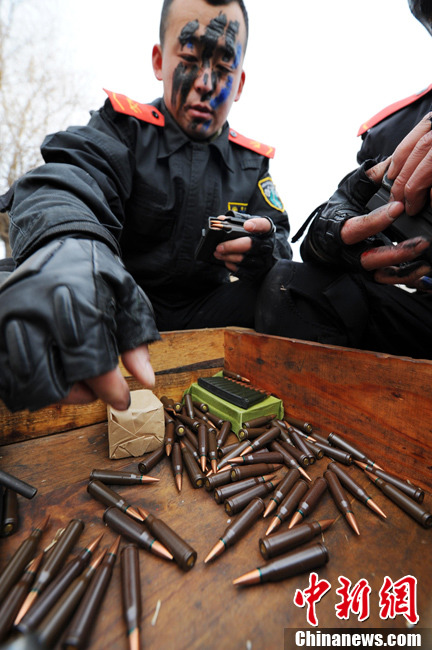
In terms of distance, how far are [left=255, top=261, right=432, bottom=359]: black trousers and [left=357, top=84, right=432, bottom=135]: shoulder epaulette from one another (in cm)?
121

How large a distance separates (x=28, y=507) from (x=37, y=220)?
3.25 ft

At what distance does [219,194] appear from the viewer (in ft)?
8.61

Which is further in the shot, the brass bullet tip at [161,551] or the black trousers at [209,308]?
the black trousers at [209,308]

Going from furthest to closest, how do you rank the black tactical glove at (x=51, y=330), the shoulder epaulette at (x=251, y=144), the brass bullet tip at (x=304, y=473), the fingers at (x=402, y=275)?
the shoulder epaulette at (x=251, y=144)
the fingers at (x=402, y=275)
the brass bullet tip at (x=304, y=473)
the black tactical glove at (x=51, y=330)

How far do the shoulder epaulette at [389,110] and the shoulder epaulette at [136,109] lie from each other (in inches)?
60.2

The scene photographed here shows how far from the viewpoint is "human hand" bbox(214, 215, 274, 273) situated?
204cm

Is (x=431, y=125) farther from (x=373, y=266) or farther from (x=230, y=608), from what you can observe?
(x=230, y=608)

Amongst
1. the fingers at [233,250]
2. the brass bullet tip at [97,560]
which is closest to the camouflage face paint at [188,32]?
the fingers at [233,250]

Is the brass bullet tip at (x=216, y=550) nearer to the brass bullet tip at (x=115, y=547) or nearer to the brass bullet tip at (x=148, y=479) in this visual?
the brass bullet tip at (x=115, y=547)

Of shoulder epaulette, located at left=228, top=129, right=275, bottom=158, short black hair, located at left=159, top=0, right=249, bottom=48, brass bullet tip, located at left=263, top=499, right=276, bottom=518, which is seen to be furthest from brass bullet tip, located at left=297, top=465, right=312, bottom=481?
short black hair, located at left=159, top=0, right=249, bottom=48

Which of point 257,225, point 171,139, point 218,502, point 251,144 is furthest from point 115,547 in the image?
point 251,144

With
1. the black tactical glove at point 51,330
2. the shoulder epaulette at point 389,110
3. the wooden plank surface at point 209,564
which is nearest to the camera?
the black tactical glove at point 51,330

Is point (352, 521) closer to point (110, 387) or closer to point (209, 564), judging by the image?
point (209, 564)

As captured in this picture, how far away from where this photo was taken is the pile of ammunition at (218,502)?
0.78 m
